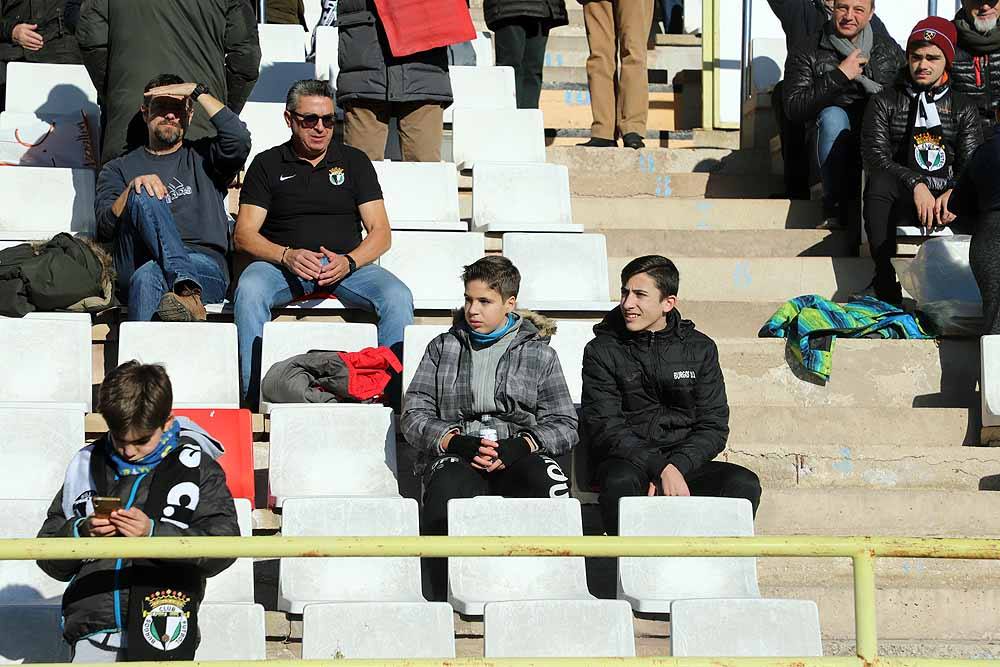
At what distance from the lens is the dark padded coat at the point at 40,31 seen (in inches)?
307

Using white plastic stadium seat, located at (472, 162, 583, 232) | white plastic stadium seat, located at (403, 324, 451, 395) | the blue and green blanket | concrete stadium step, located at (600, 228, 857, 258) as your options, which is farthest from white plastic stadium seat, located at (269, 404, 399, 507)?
concrete stadium step, located at (600, 228, 857, 258)

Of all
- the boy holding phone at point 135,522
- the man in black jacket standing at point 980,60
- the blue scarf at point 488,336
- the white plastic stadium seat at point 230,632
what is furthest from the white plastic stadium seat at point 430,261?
the boy holding phone at point 135,522

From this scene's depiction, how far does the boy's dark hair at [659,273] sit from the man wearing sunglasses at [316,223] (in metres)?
0.92

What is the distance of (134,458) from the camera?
138 inches

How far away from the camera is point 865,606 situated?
3379mm

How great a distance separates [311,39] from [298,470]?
442 centimetres

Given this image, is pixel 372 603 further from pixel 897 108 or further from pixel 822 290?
pixel 897 108

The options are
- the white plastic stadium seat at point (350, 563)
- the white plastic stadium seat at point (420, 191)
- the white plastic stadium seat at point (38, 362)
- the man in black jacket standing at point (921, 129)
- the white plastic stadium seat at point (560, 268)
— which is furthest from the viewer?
the white plastic stadium seat at point (420, 191)

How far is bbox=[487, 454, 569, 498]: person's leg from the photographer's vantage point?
455cm

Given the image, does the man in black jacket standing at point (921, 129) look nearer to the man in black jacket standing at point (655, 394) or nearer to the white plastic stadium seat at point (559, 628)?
the man in black jacket standing at point (655, 394)

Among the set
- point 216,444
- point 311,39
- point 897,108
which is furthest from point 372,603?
point 311,39

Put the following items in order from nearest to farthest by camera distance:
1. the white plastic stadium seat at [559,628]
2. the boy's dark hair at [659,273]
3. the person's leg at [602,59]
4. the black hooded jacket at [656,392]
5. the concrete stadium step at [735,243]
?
the white plastic stadium seat at [559,628]
the black hooded jacket at [656,392]
the boy's dark hair at [659,273]
the concrete stadium step at [735,243]
the person's leg at [602,59]

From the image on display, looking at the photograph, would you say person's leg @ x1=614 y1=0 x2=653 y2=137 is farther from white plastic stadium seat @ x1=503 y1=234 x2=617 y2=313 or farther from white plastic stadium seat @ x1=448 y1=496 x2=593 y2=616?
white plastic stadium seat @ x1=448 y1=496 x2=593 y2=616

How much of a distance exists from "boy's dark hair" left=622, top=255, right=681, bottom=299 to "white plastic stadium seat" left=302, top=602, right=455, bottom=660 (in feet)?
4.97
